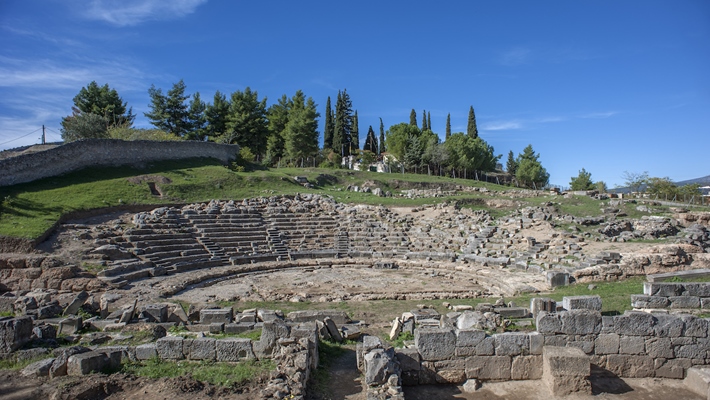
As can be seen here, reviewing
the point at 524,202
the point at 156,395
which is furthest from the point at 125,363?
the point at 524,202

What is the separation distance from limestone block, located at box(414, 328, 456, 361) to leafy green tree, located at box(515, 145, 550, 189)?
55.3 meters

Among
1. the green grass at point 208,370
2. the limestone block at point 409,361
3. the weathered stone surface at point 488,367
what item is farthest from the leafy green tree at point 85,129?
the weathered stone surface at point 488,367

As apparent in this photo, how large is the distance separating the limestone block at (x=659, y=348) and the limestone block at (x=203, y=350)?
829 centimetres

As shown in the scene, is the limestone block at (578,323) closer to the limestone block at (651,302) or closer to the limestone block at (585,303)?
the limestone block at (585,303)

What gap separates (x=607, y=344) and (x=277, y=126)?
161 feet

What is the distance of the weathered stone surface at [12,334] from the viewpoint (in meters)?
8.59

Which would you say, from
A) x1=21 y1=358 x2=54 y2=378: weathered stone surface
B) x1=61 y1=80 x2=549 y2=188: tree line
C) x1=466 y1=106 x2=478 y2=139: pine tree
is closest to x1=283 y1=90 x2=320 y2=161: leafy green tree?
x1=61 y1=80 x2=549 y2=188: tree line

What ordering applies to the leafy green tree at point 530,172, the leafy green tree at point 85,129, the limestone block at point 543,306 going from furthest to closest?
the leafy green tree at point 530,172 → the leafy green tree at point 85,129 → the limestone block at point 543,306

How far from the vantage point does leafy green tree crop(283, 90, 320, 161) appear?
4762cm

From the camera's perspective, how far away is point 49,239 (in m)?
17.7

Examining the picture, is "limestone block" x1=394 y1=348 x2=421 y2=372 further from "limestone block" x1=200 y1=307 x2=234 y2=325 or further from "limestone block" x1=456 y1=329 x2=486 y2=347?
"limestone block" x1=200 y1=307 x2=234 y2=325

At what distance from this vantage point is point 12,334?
340 inches

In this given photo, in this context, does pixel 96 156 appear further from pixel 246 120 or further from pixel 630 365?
pixel 630 365

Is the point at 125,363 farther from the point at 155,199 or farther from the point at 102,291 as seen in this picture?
the point at 155,199
